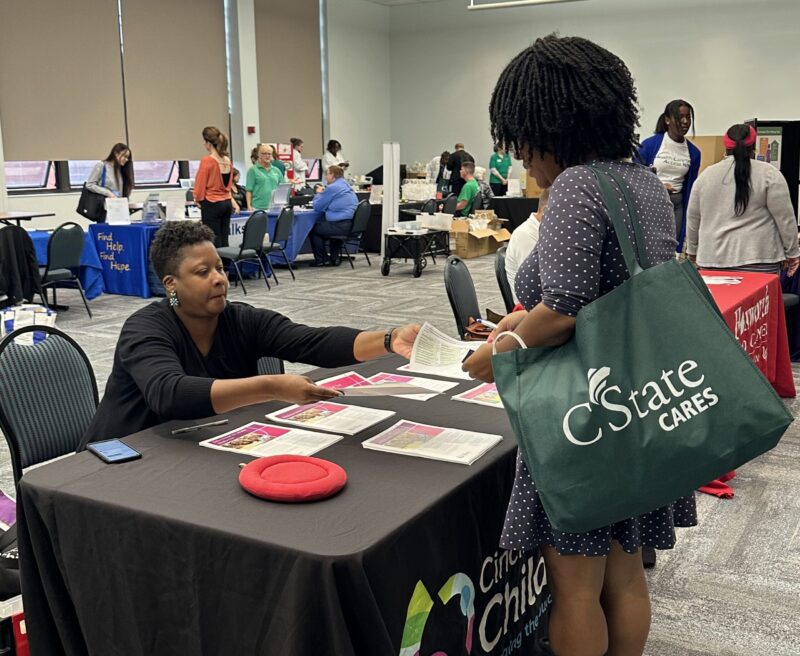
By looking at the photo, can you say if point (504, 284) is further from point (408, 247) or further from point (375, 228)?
point (375, 228)

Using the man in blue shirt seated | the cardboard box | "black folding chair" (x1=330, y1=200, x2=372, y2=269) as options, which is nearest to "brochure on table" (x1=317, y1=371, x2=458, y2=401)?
the man in blue shirt seated

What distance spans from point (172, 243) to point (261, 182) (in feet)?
26.1

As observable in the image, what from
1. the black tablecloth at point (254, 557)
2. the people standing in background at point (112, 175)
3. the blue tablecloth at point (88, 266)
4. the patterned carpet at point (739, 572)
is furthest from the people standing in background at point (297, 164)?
the black tablecloth at point (254, 557)

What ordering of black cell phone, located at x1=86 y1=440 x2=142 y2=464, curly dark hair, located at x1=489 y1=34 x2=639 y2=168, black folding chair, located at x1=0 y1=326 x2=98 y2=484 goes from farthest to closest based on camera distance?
1. black folding chair, located at x1=0 y1=326 x2=98 y2=484
2. black cell phone, located at x1=86 y1=440 x2=142 y2=464
3. curly dark hair, located at x1=489 y1=34 x2=639 y2=168

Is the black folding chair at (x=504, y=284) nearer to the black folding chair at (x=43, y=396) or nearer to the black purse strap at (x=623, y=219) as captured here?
the black folding chair at (x=43, y=396)

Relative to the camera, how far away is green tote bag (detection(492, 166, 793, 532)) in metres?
1.30

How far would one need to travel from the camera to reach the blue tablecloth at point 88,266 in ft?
23.1

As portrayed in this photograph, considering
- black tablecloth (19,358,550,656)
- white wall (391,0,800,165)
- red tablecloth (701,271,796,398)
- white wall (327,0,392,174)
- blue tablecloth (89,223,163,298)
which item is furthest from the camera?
white wall (327,0,392,174)

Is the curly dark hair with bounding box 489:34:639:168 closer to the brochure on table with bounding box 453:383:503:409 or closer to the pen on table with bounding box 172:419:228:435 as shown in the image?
the brochure on table with bounding box 453:383:503:409

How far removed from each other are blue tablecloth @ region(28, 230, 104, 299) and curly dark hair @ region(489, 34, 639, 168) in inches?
246

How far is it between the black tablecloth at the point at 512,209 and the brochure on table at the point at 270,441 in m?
10.2

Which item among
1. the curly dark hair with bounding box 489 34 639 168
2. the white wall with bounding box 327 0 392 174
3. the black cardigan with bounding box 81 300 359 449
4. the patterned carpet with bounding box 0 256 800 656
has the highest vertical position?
the white wall with bounding box 327 0 392 174

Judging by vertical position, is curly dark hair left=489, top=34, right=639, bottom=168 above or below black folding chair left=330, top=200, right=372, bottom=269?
above

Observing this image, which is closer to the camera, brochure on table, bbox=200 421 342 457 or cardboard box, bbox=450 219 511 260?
brochure on table, bbox=200 421 342 457
